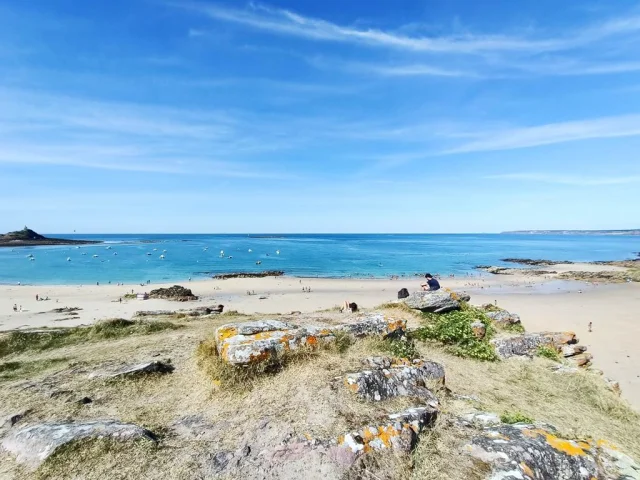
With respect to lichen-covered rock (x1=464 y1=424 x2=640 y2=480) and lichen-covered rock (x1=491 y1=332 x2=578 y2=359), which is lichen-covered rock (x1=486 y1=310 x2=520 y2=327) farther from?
lichen-covered rock (x1=464 y1=424 x2=640 y2=480)

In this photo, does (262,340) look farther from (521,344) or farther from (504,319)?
(504,319)

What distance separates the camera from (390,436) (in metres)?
6.00

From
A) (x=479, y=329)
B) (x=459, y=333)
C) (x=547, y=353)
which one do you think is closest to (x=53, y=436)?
(x=459, y=333)

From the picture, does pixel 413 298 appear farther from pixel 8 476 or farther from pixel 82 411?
pixel 8 476

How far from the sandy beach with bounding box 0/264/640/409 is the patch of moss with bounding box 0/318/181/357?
33.4ft

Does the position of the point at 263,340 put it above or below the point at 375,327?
above

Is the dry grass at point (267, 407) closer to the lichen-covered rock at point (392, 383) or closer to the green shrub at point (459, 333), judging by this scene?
the lichen-covered rock at point (392, 383)

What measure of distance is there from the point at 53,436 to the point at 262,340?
A: 164 inches

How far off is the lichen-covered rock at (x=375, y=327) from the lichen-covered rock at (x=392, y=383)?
2.18 meters

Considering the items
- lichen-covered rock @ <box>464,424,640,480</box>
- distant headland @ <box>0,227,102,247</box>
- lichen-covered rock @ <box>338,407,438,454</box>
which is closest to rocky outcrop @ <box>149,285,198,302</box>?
lichen-covered rock @ <box>338,407,438,454</box>

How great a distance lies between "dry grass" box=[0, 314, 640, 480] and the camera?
5.54m

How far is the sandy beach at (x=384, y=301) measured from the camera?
72.0 feet

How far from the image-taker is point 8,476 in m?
5.36

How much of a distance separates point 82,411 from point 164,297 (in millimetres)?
32442
